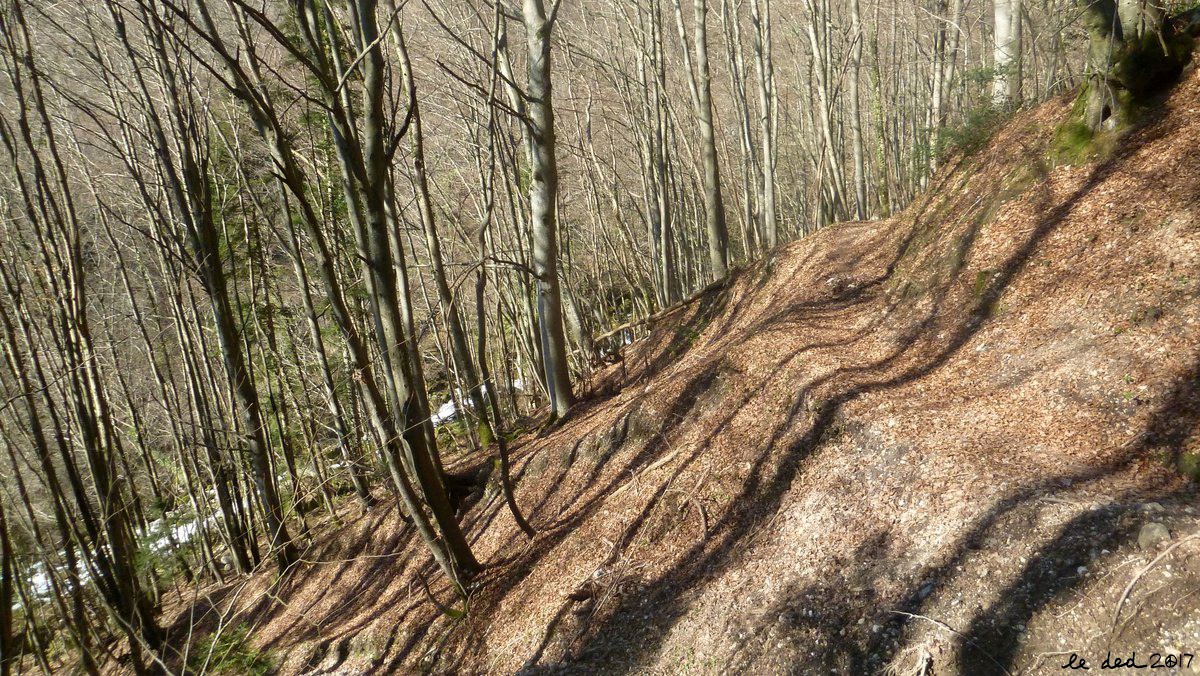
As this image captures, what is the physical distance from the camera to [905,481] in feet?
14.4

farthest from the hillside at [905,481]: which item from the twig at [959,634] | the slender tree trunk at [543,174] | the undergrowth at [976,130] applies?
the slender tree trunk at [543,174]

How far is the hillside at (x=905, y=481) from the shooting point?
11.1 feet

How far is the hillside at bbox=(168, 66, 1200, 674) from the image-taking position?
338 cm

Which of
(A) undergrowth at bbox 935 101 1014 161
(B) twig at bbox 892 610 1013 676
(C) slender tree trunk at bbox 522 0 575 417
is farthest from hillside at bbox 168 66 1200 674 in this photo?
(C) slender tree trunk at bbox 522 0 575 417

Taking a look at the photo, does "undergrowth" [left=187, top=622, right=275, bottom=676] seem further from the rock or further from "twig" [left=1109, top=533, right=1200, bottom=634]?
the rock

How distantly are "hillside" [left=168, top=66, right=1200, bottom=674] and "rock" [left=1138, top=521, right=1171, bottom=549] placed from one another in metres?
0.01

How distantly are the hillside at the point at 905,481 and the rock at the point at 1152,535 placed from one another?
13 mm

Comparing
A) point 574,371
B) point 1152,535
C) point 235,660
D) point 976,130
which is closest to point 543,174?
point 976,130

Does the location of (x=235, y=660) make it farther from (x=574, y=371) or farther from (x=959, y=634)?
(x=959, y=634)

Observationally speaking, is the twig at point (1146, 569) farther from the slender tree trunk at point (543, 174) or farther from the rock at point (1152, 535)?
the slender tree trunk at point (543, 174)

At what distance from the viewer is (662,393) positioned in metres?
7.23

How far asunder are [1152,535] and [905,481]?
1.40 m

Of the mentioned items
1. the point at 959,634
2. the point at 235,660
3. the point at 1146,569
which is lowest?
the point at 235,660

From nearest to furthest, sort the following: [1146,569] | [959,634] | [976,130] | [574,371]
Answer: [1146,569] → [959,634] → [976,130] → [574,371]
